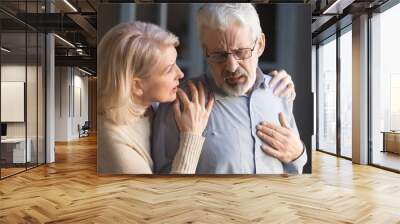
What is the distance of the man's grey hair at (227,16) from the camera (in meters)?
6.41

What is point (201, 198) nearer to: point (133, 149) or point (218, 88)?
point (133, 149)

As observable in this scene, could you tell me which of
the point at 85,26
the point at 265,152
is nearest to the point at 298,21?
the point at 265,152

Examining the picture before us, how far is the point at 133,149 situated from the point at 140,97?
860 mm

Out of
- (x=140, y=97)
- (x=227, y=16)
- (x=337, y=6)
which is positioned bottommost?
(x=140, y=97)

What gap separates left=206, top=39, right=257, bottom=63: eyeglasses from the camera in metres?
6.39

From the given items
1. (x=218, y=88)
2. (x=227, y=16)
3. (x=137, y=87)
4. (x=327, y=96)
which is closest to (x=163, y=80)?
(x=137, y=87)

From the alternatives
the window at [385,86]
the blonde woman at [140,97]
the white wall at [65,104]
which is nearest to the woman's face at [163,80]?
the blonde woman at [140,97]

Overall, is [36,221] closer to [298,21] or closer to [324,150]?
[298,21]

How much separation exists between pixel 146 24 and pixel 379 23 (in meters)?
4.82

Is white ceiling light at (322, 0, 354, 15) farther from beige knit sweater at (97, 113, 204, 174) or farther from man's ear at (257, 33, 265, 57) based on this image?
beige knit sweater at (97, 113, 204, 174)

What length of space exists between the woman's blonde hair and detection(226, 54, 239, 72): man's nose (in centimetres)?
90

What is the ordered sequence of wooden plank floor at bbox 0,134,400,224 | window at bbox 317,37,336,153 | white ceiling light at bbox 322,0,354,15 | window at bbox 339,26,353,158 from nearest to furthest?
wooden plank floor at bbox 0,134,400,224 < white ceiling light at bbox 322,0,354,15 < window at bbox 339,26,353,158 < window at bbox 317,37,336,153

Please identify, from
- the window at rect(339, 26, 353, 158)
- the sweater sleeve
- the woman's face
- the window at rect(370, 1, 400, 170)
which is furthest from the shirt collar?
the window at rect(339, 26, 353, 158)

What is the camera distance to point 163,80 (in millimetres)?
6457
